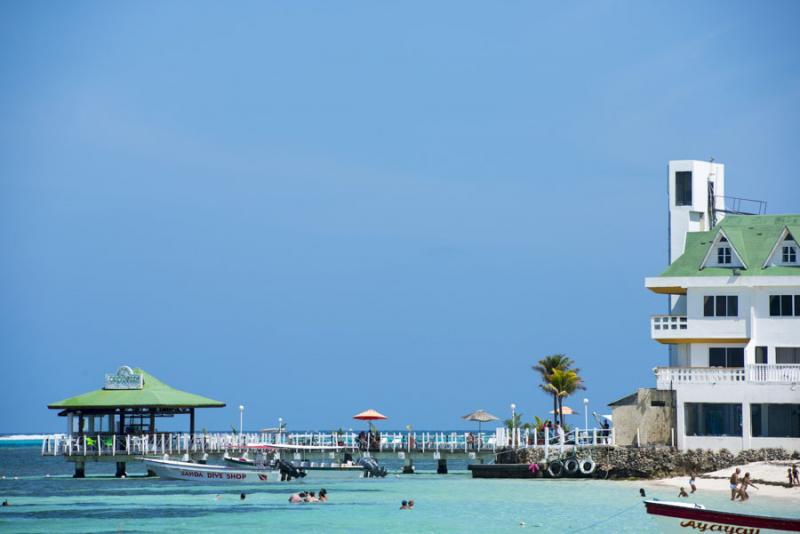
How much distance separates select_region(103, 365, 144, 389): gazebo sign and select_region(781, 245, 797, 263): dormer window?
34.0m

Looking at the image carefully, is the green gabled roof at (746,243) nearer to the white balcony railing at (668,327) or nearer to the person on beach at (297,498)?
the white balcony railing at (668,327)

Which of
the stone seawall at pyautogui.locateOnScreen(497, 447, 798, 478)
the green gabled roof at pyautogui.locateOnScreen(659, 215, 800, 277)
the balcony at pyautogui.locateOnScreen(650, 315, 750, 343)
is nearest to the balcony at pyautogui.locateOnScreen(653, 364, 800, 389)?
the balcony at pyautogui.locateOnScreen(650, 315, 750, 343)

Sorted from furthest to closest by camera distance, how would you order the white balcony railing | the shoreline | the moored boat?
the white balcony railing → the shoreline → the moored boat

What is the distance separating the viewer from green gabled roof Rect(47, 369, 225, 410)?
71.2 meters

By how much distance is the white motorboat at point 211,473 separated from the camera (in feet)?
221

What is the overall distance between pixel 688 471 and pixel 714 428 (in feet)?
8.10

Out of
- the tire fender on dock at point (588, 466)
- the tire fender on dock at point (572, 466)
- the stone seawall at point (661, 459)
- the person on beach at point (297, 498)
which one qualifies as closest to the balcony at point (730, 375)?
the stone seawall at point (661, 459)

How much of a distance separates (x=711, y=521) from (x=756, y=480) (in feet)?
55.6

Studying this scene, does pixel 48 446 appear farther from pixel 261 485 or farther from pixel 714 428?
pixel 714 428

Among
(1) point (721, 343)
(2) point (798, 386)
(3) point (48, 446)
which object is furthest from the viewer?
(3) point (48, 446)

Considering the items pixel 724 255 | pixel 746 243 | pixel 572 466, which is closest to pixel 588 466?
pixel 572 466

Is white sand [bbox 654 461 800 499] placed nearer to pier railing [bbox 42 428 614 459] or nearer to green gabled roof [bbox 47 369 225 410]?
pier railing [bbox 42 428 614 459]

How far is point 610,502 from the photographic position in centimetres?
5178

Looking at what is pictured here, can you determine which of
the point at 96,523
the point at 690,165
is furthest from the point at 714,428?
the point at 96,523
